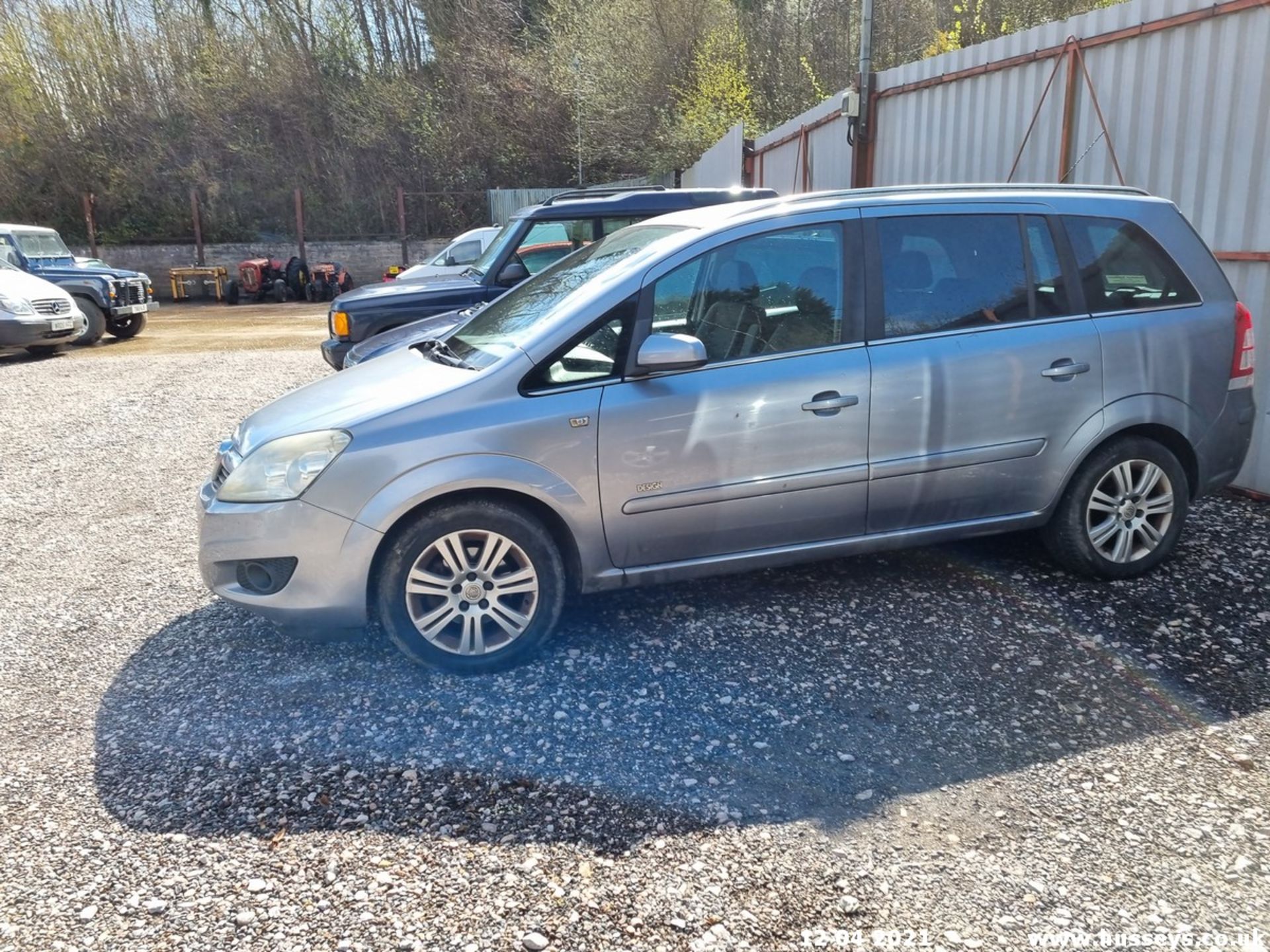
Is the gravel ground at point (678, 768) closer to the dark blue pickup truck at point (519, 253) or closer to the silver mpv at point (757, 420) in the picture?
the silver mpv at point (757, 420)

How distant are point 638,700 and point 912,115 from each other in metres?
6.76

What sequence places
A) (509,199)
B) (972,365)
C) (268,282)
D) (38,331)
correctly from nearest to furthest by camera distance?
(972,365)
(38,331)
(268,282)
(509,199)

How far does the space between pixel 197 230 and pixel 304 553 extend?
87.9ft

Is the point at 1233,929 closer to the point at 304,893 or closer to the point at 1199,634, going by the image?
the point at 1199,634

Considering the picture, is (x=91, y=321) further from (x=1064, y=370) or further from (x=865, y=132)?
(x=1064, y=370)

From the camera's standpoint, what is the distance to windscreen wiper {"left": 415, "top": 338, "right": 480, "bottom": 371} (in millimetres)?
4398

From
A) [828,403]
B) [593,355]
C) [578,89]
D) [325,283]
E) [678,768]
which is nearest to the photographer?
[678,768]

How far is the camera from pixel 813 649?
13.9 feet

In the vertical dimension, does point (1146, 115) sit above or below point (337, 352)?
above

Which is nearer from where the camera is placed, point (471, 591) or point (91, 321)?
point (471, 591)

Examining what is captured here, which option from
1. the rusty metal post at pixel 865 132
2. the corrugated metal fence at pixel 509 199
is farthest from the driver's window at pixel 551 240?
the corrugated metal fence at pixel 509 199

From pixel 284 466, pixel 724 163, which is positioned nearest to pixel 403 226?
pixel 724 163

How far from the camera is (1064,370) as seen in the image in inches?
180

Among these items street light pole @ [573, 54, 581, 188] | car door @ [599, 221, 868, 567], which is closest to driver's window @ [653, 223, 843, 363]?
car door @ [599, 221, 868, 567]
